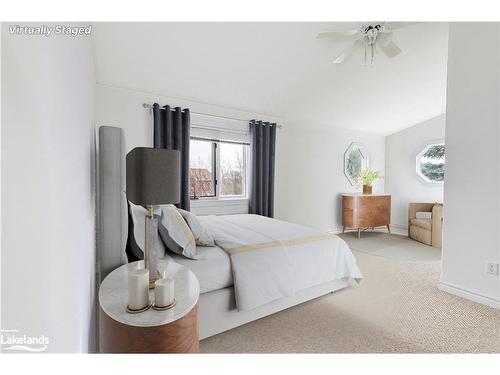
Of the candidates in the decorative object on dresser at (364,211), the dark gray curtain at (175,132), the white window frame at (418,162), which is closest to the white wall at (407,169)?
the white window frame at (418,162)

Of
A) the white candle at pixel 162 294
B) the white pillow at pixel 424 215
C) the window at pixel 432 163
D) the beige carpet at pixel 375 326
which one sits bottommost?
the beige carpet at pixel 375 326

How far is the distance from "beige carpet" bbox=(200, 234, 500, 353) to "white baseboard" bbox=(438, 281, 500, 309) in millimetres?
60

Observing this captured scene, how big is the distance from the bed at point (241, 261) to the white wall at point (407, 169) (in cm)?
374

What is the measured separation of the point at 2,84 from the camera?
408 mm

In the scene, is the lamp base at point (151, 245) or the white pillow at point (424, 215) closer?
the lamp base at point (151, 245)

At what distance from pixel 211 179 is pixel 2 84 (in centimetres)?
Answer: 338

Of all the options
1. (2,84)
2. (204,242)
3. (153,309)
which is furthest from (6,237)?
(204,242)

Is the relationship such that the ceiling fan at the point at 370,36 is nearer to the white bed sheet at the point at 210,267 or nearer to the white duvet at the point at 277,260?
the white duvet at the point at 277,260

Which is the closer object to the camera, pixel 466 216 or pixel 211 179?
pixel 466 216

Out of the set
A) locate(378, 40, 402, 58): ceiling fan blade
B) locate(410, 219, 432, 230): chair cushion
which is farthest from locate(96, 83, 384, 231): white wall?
locate(378, 40, 402, 58): ceiling fan blade

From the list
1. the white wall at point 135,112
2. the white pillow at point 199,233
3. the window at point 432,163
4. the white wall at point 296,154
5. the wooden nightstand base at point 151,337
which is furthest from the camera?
the window at point 432,163

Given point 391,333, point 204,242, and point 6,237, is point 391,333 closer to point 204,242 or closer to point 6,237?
point 204,242

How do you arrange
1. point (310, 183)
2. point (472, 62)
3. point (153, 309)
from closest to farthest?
point (153, 309) → point (472, 62) → point (310, 183)

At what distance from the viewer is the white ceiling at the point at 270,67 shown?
232 centimetres
